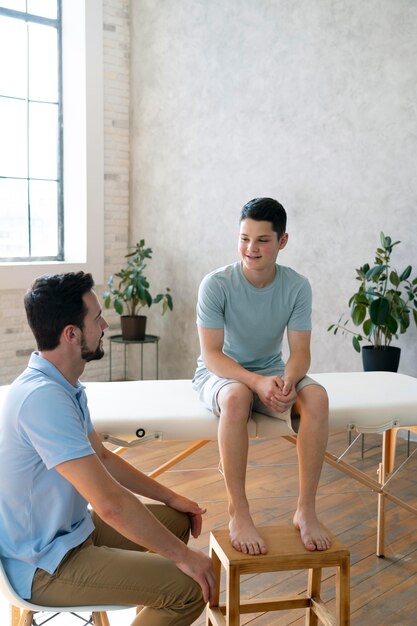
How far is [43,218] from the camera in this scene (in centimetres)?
538

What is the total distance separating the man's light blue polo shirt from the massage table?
0.69 metres

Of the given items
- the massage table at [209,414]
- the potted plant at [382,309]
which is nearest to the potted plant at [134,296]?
the potted plant at [382,309]

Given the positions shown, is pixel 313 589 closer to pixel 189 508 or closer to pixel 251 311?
pixel 189 508

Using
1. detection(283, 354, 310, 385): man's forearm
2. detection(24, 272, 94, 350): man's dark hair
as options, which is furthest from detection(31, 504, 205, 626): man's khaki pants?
detection(283, 354, 310, 385): man's forearm

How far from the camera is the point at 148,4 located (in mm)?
5262

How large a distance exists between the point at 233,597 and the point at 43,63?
14.5ft

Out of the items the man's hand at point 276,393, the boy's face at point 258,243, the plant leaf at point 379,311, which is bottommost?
the man's hand at point 276,393

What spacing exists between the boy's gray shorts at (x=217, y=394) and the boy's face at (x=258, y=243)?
40cm

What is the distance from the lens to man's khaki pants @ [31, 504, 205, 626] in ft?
5.01

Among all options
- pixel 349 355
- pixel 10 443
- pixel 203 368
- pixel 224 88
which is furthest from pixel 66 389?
pixel 224 88

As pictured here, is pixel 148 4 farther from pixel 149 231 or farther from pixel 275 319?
pixel 275 319

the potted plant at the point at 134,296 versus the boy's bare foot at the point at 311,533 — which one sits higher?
the potted plant at the point at 134,296

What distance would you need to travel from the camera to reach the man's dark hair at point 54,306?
160cm

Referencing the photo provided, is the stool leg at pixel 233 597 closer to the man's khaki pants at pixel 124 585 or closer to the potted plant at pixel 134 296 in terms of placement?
the man's khaki pants at pixel 124 585
